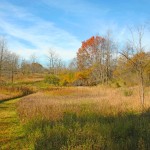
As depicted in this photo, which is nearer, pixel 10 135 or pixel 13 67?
pixel 10 135

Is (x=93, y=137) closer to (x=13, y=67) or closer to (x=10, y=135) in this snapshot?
(x=10, y=135)

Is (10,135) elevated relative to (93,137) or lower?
lower

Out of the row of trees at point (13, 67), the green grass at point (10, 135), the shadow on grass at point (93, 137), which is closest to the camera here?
the shadow on grass at point (93, 137)

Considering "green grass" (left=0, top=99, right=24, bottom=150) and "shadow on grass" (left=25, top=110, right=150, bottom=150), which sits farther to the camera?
"green grass" (left=0, top=99, right=24, bottom=150)

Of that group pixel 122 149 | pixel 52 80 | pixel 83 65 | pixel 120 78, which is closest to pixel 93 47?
pixel 83 65

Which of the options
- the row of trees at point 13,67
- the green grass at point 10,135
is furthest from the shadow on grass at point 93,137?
the row of trees at point 13,67

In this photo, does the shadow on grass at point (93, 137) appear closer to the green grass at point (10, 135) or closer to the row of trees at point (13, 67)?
the green grass at point (10, 135)

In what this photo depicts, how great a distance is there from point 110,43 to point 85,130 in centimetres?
3406

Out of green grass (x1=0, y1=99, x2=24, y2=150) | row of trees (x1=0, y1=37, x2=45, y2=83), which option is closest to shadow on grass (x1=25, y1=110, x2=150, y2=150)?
green grass (x1=0, y1=99, x2=24, y2=150)

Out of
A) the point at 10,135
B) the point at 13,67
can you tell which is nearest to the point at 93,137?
the point at 10,135

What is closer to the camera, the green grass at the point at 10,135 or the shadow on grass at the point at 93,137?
the shadow on grass at the point at 93,137

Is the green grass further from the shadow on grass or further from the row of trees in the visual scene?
Answer: the row of trees

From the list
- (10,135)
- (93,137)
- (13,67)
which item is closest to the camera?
(93,137)

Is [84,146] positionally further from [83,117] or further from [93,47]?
[93,47]
